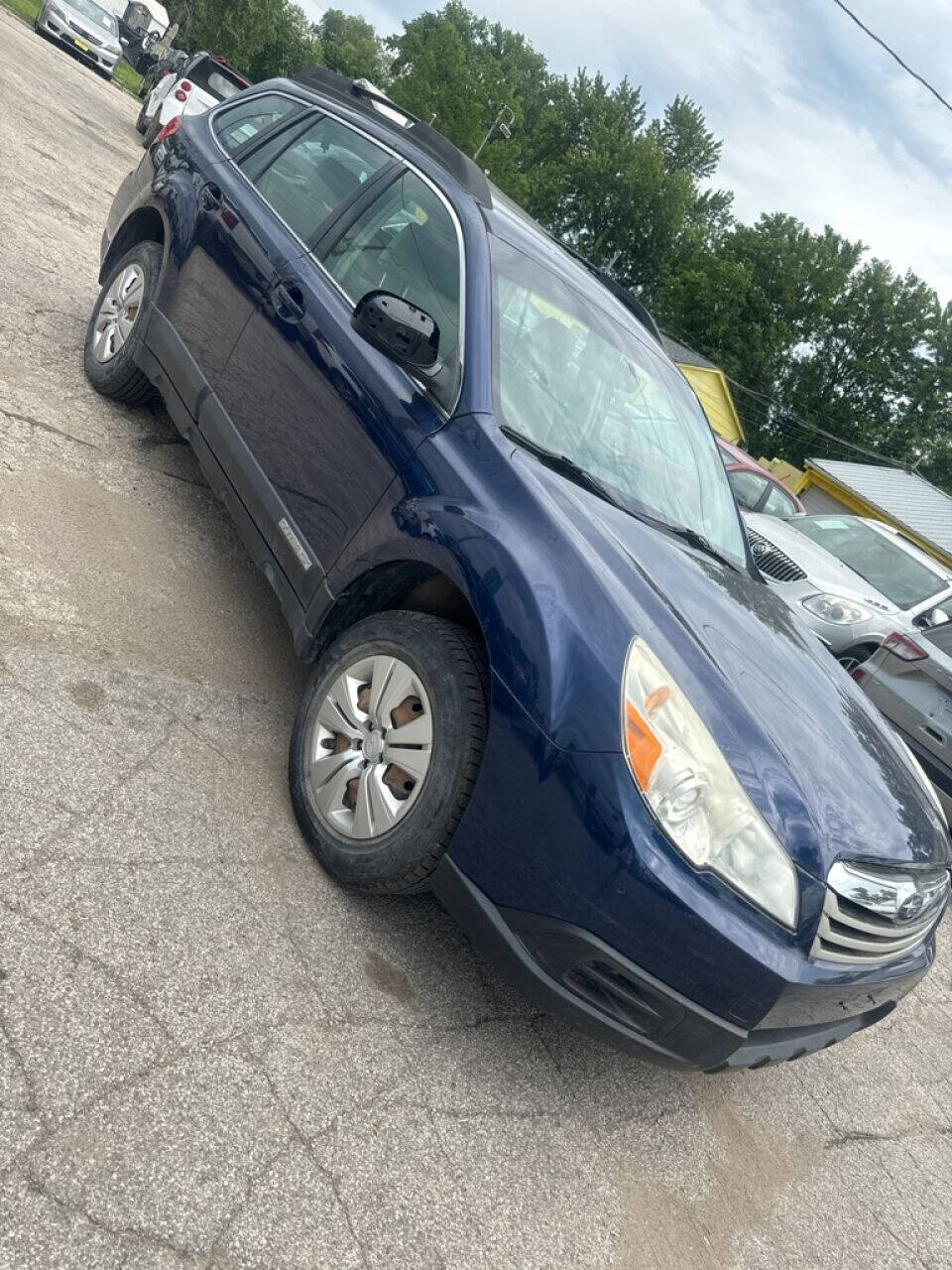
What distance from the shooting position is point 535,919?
7.88 ft

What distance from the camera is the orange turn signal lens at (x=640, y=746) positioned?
2305 millimetres

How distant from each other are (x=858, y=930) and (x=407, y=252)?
2548 mm

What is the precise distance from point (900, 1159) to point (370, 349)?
3087 mm

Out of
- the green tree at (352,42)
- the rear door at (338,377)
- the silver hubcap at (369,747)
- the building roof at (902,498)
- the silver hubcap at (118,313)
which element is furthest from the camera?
the green tree at (352,42)

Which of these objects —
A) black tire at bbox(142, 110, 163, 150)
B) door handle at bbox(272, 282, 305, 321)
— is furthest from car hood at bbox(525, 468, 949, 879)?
black tire at bbox(142, 110, 163, 150)

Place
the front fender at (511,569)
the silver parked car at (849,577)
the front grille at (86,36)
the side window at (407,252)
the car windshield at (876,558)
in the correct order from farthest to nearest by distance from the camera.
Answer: the front grille at (86,36), the car windshield at (876,558), the silver parked car at (849,577), the side window at (407,252), the front fender at (511,569)

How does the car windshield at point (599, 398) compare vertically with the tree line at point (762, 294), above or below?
below

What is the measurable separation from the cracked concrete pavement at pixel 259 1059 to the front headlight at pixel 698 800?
82cm

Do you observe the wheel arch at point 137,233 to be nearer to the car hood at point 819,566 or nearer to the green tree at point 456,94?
the car hood at point 819,566

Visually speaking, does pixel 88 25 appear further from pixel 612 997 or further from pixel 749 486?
pixel 612 997

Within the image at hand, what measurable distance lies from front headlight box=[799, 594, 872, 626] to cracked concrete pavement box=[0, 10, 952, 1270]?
11.7ft

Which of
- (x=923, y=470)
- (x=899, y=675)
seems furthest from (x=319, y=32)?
(x=899, y=675)

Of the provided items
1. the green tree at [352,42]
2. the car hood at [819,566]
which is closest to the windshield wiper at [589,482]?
the car hood at [819,566]

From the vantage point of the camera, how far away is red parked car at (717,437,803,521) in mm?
9766
